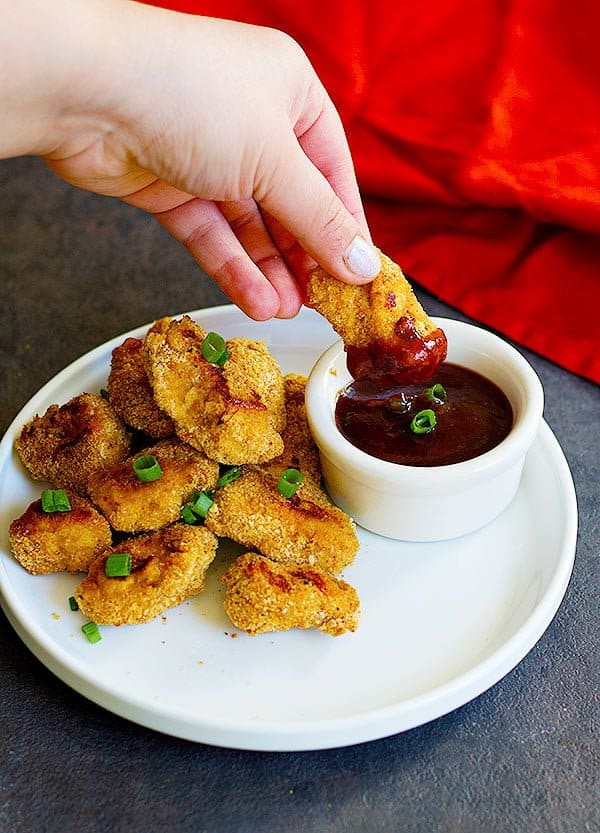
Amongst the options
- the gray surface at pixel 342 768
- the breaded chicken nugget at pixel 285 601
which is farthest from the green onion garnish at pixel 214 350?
the gray surface at pixel 342 768

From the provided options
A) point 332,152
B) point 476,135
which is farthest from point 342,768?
point 476,135

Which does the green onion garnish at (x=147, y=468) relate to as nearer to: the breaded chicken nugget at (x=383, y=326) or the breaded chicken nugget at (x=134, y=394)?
Answer: the breaded chicken nugget at (x=134, y=394)

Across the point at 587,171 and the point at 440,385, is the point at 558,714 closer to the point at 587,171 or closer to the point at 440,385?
the point at 440,385

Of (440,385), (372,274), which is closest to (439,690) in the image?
(440,385)

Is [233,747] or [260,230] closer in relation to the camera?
[233,747]

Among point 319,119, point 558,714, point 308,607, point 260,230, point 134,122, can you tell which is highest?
point 134,122

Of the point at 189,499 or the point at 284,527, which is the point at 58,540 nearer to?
the point at 189,499
